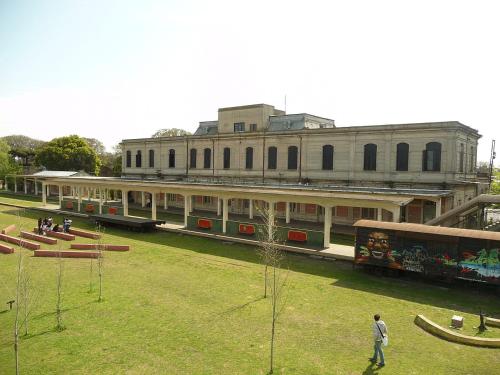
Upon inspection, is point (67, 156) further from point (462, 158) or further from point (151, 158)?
point (462, 158)

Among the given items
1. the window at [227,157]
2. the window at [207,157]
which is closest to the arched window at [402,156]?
the window at [227,157]

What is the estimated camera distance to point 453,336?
1252 cm

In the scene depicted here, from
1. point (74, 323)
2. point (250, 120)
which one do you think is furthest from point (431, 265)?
point (250, 120)

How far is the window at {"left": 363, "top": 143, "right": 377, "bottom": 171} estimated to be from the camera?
1347 inches

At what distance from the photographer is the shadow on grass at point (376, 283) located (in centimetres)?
1622

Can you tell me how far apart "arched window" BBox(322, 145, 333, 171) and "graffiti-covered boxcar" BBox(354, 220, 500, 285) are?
16.8 metres

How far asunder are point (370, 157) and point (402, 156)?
276 centimetres

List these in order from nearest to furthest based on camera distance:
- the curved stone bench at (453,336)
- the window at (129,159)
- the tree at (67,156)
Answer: the curved stone bench at (453,336) < the window at (129,159) < the tree at (67,156)

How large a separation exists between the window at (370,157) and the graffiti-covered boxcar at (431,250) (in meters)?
15.1

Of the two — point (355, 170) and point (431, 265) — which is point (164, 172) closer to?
point (355, 170)

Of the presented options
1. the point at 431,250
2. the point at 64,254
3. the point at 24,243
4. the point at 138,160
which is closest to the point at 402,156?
the point at 431,250

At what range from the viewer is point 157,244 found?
27.3m

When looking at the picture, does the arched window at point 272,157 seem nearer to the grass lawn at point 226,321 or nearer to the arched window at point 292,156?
the arched window at point 292,156

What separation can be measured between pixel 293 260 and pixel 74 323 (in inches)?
509
